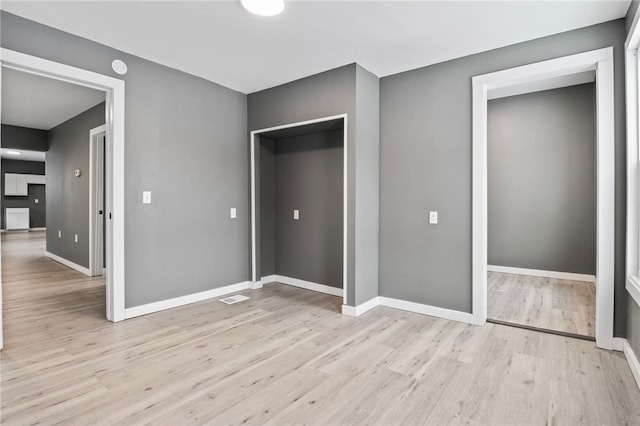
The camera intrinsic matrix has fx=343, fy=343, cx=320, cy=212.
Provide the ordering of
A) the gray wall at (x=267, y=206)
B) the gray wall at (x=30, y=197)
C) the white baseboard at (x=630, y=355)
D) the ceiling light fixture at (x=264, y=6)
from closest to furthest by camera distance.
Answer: the white baseboard at (x=630, y=355) < the ceiling light fixture at (x=264, y=6) < the gray wall at (x=267, y=206) < the gray wall at (x=30, y=197)

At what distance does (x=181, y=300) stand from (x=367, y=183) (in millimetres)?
2405

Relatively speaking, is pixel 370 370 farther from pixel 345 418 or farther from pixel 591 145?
pixel 591 145

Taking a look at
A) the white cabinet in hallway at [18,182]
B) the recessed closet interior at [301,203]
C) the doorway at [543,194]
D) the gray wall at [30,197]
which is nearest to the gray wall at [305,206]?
the recessed closet interior at [301,203]

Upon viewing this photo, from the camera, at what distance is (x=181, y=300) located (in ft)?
12.4

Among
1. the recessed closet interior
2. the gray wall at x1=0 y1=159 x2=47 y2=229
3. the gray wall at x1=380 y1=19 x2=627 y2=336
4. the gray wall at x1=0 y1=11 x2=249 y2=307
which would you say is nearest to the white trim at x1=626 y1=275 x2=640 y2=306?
the gray wall at x1=380 y1=19 x2=627 y2=336

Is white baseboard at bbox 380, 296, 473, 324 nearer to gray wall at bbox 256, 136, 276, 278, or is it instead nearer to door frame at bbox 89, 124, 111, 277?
gray wall at bbox 256, 136, 276, 278

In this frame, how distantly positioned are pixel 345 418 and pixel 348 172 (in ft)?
7.40

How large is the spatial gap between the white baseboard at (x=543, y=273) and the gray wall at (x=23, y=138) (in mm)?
8505

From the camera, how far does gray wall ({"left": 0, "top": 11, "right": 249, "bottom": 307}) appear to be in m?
3.18

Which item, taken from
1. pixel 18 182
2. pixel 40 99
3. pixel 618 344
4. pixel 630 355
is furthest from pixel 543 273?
pixel 18 182

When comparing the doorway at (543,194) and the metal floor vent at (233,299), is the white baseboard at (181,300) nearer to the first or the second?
the metal floor vent at (233,299)

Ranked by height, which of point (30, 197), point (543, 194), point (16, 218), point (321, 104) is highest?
point (321, 104)

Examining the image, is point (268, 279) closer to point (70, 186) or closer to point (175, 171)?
point (175, 171)

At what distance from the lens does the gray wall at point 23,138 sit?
246 inches
